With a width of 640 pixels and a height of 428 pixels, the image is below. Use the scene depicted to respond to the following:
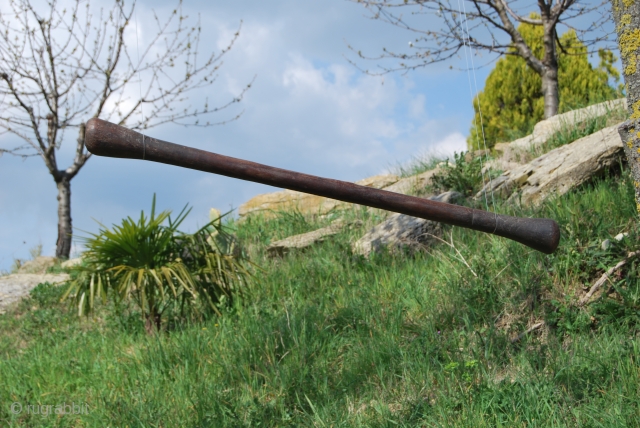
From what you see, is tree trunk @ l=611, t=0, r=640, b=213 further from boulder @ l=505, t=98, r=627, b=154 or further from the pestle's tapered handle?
boulder @ l=505, t=98, r=627, b=154

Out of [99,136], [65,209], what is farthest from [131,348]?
[65,209]

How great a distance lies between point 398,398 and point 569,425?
85 centimetres

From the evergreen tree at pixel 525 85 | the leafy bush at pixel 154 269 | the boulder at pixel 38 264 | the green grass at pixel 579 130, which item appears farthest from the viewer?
the evergreen tree at pixel 525 85

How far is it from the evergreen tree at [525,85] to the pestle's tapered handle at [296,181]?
9576 millimetres

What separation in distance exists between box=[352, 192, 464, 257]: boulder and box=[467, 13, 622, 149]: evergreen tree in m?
6.32

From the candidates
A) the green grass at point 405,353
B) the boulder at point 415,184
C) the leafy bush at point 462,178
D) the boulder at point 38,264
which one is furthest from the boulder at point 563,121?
the boulder at point 38,264

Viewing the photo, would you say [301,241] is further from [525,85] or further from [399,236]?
[525,85]

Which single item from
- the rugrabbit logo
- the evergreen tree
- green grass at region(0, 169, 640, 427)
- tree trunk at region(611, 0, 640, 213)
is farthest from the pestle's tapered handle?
the evergreen tree

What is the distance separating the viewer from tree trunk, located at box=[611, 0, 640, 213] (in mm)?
2707

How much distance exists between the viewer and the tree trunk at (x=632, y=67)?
2707 mm

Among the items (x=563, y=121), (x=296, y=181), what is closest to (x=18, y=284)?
(x=296, y=181)

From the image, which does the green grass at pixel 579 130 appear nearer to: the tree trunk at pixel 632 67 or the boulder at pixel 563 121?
the boulder at pixel 563 121

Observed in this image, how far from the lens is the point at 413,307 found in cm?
409

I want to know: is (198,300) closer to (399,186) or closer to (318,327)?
(318,327)
